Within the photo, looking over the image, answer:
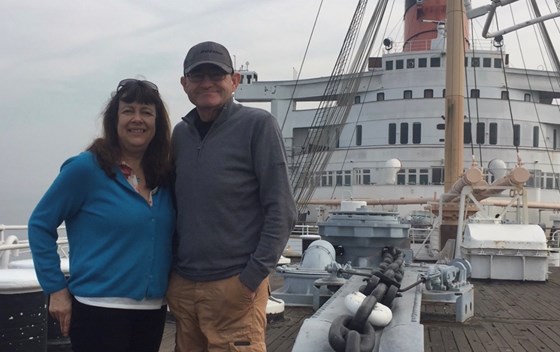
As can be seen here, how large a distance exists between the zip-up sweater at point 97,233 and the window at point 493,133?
24996mm

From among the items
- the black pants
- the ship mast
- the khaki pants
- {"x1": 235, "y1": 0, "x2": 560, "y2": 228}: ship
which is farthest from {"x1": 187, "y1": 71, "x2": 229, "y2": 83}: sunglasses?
{"x1": 235, "y1": 0, "x2": 560, "y2": 228}: ship

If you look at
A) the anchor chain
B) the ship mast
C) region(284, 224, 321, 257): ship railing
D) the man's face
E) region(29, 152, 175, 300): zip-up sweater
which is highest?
the ship mast

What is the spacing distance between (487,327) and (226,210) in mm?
4033

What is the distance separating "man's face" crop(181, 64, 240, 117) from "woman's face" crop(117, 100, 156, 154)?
176 millimetres

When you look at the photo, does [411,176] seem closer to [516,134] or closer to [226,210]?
[516,134]

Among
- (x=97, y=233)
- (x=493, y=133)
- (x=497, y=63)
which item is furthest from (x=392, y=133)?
(x=97, y=233)

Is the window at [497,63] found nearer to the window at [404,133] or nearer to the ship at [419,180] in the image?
the ship at [419,180]

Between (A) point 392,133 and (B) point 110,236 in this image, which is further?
(A) point 392,133

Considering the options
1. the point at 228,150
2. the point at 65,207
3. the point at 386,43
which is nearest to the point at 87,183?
the point at 65,207

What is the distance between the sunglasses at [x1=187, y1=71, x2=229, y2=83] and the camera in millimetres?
2469

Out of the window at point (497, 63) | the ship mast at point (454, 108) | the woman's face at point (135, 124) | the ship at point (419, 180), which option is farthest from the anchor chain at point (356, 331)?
the window at point (497, 63)

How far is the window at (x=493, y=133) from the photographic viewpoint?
25531mm

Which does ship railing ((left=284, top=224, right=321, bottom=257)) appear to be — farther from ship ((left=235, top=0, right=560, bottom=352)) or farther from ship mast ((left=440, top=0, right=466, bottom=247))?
ship mast ((left=440, top=0, right=466, bottom=247))

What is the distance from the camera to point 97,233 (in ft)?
7.76
